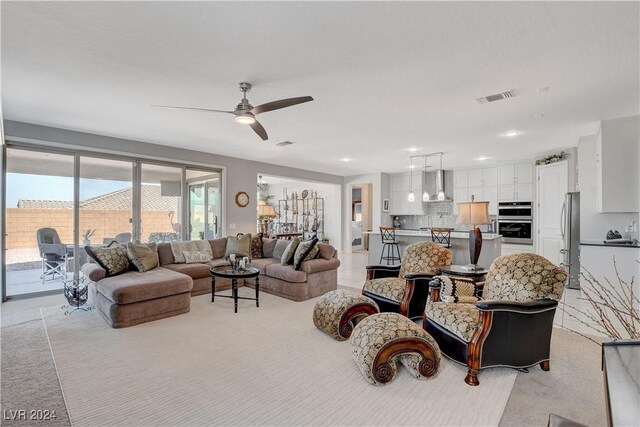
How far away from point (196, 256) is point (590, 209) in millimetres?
6463

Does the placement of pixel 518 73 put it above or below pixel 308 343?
above

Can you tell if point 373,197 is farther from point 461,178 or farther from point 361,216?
point 461,178

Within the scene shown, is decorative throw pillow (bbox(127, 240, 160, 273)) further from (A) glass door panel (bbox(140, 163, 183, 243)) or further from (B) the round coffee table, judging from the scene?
(A) glass door panel (bbox(140, 163, 183, 243))

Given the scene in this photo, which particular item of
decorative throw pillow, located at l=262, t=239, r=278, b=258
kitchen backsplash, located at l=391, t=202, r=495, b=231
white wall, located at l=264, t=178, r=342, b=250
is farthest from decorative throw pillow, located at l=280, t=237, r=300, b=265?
kitchen backsplash, located at l=391, t=202, r=495, b=231

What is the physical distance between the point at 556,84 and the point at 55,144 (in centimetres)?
676

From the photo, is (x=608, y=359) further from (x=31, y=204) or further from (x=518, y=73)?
(x=31, y=204)

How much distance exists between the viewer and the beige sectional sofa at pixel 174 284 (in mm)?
3625

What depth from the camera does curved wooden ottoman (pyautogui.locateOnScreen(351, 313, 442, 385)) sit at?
2363 mm

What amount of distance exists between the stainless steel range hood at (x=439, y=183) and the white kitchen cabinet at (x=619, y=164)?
4.39 metres

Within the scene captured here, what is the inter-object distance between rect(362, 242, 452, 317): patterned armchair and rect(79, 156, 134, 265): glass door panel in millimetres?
4548

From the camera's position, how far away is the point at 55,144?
489 cm

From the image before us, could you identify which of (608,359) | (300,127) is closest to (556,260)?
(300,127)

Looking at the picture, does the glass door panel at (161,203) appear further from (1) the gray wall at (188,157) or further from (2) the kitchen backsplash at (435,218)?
(2) the kitchen backsplash at (435,218)

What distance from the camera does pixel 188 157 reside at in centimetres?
636
